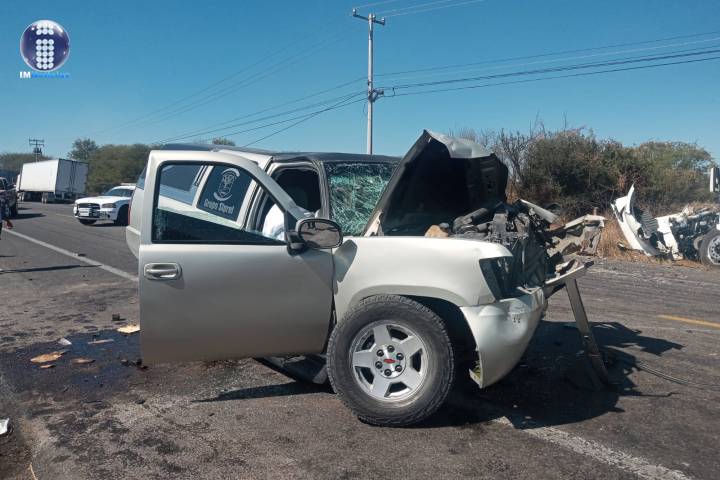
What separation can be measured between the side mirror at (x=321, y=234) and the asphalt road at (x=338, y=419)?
1.22 m

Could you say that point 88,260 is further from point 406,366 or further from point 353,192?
point 406,366

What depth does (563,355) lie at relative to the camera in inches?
220

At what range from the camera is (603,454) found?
11.7 ft

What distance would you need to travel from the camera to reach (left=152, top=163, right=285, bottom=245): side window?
4062 mm

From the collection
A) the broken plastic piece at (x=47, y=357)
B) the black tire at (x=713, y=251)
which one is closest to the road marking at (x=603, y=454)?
the broken plastic piece at (x=47, y=357)

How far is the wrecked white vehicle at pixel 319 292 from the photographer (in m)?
3.83

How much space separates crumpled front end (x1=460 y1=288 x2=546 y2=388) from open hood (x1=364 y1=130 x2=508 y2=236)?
119cm

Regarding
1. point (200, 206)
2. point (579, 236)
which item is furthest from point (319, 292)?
point (579, 236)

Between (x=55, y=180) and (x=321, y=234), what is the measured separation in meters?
50.5

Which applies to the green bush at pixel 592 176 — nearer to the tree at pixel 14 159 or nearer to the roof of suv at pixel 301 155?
the roof of suv at pixel 301 155

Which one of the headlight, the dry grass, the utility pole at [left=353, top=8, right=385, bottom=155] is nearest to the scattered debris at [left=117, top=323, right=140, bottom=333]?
the headlight

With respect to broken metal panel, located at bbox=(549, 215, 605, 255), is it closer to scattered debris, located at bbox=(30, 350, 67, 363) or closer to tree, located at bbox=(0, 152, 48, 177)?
scattered debris, located at bbox=(30, 350, 67, 363)

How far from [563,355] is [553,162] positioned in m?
17.4

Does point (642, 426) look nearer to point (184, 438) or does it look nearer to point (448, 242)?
point (448, 242)
